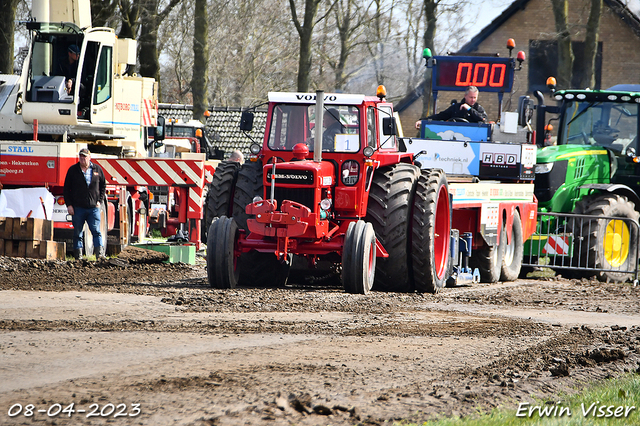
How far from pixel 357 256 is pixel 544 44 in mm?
30834

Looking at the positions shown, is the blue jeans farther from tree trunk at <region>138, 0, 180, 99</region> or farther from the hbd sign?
tree trunk at <region>138, 0, 180, 99</region>

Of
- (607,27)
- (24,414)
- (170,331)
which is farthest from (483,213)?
(607,27)

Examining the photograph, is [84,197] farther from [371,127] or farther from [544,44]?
[544,44]

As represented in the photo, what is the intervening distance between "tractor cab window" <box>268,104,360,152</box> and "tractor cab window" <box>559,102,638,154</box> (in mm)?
6517

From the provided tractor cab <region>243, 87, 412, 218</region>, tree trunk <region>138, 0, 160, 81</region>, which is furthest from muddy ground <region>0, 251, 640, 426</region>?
tree trunk <region>138, 0, 160, 81</region>

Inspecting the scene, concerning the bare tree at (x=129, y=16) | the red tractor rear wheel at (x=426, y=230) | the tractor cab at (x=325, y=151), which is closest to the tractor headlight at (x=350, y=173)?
the tractor cab at (x=325, y=151)

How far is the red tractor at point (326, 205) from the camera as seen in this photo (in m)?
9.68

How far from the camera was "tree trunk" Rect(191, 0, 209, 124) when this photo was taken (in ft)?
91.0

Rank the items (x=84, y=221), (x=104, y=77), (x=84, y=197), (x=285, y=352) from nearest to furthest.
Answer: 1. (x=285, y=352)
2. (x=84, y=197)
3. (x=84, y=221)
4. (x=104, y=77)

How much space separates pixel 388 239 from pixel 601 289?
384 centimetres

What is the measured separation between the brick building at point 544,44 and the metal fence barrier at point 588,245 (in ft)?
75.5

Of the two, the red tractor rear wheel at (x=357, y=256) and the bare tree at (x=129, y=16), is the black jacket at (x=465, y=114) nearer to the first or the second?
the red tractor rear wheel at (x=357, y=256)

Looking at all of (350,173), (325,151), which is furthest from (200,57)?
(350,173)

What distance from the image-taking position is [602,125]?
1532cm
